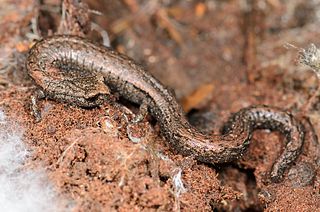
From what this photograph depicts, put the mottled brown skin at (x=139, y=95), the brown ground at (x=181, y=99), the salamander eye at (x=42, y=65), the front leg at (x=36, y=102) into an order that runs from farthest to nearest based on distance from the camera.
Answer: the salamander eye at (x=42, y=65) < the mottled brown skin at (x=139, y=95) < the front leg at (x=36, y=102) < the brown ground at (x=181, y=99)

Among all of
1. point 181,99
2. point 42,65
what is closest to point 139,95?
point 181,99

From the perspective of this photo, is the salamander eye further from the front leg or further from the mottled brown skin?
the front leg

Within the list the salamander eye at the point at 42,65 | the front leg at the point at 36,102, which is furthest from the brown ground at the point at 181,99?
the salamander eye at the point at 42,65

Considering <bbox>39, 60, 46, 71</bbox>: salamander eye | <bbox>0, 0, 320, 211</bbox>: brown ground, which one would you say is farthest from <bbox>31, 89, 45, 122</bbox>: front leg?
<bbox>39, 60, 46, 71</bbox>: salamander eye

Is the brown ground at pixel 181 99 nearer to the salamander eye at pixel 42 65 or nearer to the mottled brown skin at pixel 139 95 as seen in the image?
the mottled brown skin at pixel 139 95

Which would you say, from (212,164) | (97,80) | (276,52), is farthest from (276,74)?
(97,80)
